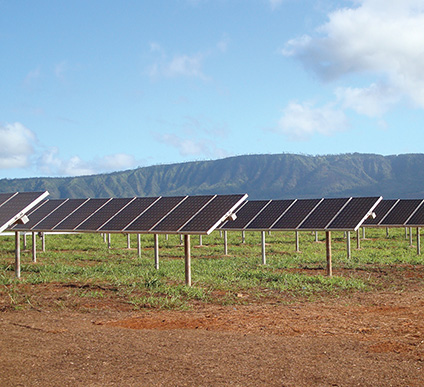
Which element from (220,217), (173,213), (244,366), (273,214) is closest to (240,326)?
(244,366)

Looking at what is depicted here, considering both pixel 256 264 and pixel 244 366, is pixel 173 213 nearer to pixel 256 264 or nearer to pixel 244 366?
pixel 256 264

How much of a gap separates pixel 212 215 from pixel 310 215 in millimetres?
7061

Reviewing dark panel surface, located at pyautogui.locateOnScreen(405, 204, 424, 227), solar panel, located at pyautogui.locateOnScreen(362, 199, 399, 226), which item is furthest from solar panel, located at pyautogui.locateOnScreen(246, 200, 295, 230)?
dark panel surface, located at pyautogui.locateOnScreen(405, 204, 424, 227)

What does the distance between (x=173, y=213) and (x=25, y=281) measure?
5188 mm

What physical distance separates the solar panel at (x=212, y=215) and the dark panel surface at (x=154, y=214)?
1664 mm

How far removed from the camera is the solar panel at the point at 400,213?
3042 cm

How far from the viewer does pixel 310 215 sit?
23516 mm

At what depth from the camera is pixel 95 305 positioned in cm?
1425

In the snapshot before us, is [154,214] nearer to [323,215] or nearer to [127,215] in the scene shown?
[127,215]

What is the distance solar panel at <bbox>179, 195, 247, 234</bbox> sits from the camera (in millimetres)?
16828

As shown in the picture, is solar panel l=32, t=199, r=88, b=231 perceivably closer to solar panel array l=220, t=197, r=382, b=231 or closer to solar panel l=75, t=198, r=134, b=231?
solar panel l=75, t=198, r=134, b=231

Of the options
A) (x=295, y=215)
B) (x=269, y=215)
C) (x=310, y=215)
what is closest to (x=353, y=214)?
(x=310, y=215)

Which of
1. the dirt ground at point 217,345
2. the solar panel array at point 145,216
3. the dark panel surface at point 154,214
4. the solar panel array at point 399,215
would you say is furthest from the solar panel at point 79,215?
the solar panel array at point 399,215

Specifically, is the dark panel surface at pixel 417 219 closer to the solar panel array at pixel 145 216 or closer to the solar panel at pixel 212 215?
the solar panel array at pixel 145 216
